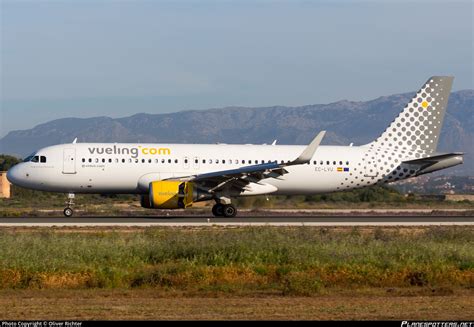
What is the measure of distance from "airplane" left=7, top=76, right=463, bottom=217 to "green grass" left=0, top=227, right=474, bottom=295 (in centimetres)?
1470

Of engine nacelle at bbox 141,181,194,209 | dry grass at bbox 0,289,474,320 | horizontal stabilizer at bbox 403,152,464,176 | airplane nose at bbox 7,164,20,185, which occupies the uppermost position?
horizontal stabilizer at bbox 403,152,464,176

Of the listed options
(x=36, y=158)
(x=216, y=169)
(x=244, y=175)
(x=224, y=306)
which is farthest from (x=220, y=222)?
(x=224, y=306)

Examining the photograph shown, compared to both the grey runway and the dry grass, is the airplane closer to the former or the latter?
the grey runway

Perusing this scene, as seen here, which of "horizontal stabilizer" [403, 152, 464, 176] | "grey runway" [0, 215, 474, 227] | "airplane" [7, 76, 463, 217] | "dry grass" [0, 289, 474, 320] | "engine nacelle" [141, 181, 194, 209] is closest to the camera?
"dry grass" [0, 289, 474, 320]

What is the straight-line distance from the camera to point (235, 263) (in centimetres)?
2408

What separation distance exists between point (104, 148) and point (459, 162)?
17.2 m

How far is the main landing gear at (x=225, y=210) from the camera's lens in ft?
150

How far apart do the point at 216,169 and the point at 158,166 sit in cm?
276

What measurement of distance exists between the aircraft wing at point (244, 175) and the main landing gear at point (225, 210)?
0.94 m

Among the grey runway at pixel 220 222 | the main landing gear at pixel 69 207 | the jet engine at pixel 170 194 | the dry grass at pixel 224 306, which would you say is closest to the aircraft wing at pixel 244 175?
the jet engine at pixel 170 194

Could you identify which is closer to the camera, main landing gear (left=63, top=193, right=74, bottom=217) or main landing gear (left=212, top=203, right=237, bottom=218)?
main landing gear (left=63, top=193, right=74, bottom=217)

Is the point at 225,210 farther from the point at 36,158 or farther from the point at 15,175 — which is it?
the point at 15,175

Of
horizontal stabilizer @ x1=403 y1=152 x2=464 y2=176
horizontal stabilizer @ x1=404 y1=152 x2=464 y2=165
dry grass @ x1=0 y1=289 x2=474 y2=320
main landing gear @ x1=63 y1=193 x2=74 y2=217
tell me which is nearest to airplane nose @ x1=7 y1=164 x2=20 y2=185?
main landing gear @ x1=63 y1=193 x2=74 y2=217

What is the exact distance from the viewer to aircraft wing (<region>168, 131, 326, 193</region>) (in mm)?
43719
